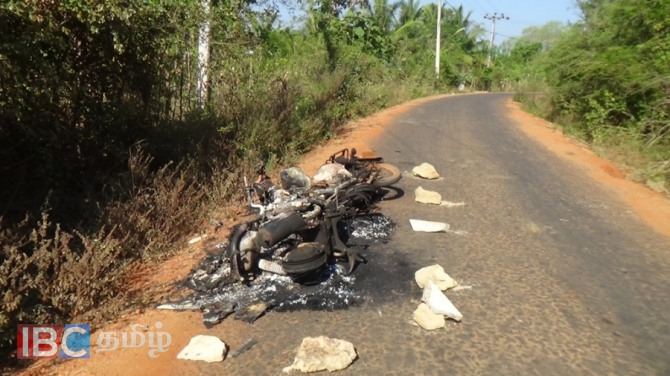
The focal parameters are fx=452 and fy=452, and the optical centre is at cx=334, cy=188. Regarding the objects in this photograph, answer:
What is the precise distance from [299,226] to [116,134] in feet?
12.8

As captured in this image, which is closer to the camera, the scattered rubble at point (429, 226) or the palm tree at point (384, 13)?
the scattered rubble at point (429, 226)

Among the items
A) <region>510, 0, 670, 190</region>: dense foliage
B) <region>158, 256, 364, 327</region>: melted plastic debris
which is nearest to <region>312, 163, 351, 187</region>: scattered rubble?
<region>158, 256, 364, 327</region>: melted plastic debris

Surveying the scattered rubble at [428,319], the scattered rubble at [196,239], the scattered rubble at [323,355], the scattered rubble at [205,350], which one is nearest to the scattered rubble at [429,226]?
the scattered rubble at [428,319]

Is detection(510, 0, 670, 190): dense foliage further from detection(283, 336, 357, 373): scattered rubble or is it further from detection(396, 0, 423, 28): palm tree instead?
detection(396, 0, 423, 28): palm tree

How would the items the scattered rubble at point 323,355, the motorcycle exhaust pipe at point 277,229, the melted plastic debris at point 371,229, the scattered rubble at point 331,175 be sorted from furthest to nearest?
the scattered rubble at point 331,175 → the melted plastic debris at point 371,229 → the motorcycle exhaust pipe at point 277,229 → the scattered rubble at point 323,355

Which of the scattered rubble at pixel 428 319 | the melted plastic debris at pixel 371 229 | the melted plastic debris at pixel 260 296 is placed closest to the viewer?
the scattered rubble at pixel 428 319

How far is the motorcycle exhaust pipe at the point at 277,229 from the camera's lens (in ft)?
13.2

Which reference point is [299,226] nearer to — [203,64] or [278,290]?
[278,290]

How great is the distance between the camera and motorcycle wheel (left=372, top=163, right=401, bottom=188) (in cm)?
629

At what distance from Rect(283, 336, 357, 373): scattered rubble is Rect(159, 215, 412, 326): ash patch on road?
598mm

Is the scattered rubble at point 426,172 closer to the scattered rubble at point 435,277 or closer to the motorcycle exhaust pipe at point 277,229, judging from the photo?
the scattered rubble at point 435,277

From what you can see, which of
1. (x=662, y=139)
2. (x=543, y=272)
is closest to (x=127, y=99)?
(x=543, y=272)

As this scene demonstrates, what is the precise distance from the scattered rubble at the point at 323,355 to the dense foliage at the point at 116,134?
1.75 m

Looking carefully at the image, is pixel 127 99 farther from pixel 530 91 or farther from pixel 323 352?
pixel 530 91
